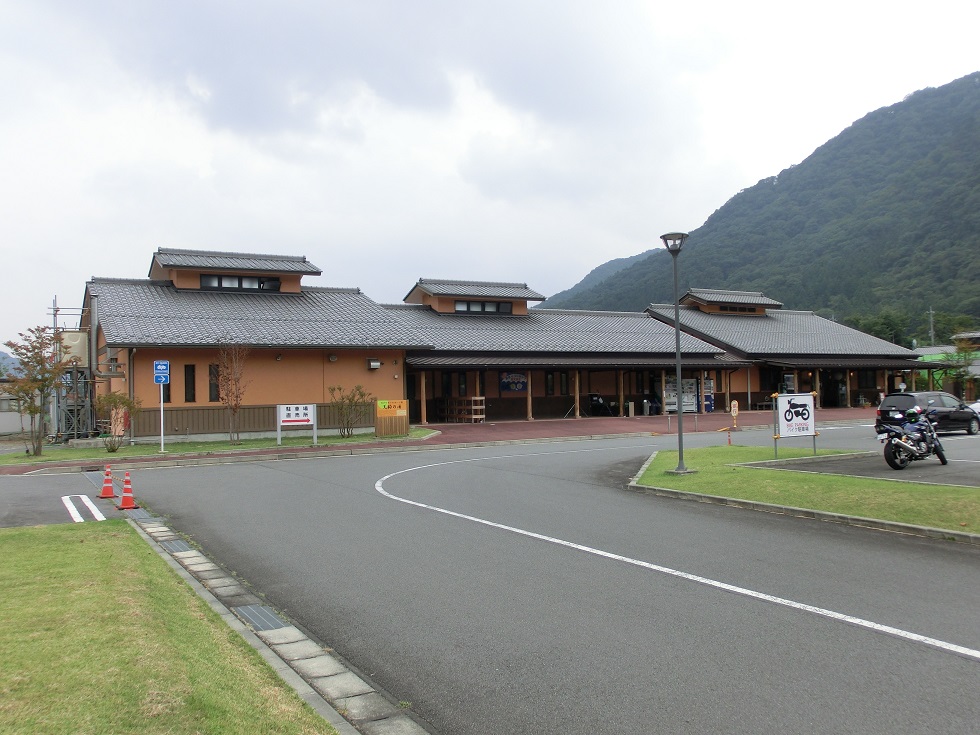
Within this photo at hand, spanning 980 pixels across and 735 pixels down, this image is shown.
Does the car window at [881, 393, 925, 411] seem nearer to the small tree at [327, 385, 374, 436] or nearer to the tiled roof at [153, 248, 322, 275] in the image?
the small tree at [327, 385, 374, 436]

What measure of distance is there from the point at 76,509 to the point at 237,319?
18986 millimetres

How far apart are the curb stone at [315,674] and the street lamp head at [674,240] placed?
36.2ft

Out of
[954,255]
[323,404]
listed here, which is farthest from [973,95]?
[323,404]

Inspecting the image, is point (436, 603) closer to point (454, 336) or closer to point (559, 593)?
point (559, 593)

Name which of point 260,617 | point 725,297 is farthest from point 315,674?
point 725,297

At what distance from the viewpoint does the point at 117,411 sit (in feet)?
85.6

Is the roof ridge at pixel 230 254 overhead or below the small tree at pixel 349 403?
overhead

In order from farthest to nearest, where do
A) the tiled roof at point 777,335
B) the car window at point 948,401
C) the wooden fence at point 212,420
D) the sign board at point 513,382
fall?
the tiled roof at point 777,335
the sign board at point 513,382
the wooden fence at point 212,420
the car window at point 948,401

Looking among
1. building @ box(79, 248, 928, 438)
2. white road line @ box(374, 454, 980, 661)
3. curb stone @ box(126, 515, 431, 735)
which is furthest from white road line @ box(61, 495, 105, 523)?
building @ box(79, 248, 928, 438)

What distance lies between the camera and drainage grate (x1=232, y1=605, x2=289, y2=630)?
5938mm

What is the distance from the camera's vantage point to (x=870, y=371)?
47344 millimetres

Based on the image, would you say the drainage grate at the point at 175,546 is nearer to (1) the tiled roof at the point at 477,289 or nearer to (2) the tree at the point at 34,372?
(2) the tree at the point at 34,372

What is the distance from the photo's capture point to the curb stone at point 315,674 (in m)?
4.18

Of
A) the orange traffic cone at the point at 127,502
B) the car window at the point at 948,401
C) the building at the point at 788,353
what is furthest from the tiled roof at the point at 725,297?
the orange traffic cone at the point at 127,502
